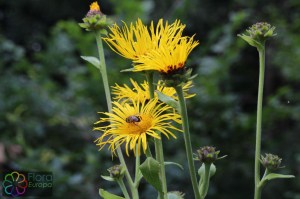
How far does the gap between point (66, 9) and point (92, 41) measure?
4.32ft

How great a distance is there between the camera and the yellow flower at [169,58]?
591 millimetres

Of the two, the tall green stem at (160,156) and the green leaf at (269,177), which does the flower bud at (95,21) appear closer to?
the tall green stem at (160,156)

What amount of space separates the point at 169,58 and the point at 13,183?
0.61 metres

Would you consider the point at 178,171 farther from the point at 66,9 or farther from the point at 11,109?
the point at 66,9

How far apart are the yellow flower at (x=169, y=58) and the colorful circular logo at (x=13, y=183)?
21.6 inches

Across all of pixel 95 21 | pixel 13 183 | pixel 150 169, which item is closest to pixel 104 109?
pixel 13 183

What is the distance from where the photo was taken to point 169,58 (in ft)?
1.95

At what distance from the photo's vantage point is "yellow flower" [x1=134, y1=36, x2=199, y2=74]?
23.3 inches

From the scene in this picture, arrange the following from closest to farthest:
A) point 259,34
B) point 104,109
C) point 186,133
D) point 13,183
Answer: point 186,133, point 259,34, point 13,183, point 104,109

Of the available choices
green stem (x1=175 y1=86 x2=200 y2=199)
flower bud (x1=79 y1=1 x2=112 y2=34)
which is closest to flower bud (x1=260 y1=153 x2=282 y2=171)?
green stem (x1=175 y1=86 x2=200 y2=199)

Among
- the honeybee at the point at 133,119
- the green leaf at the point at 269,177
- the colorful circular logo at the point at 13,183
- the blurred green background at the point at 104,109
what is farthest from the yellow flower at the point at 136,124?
the blurred green background at the point at 104,109

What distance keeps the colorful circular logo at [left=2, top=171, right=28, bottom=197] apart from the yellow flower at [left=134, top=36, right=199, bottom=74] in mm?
548

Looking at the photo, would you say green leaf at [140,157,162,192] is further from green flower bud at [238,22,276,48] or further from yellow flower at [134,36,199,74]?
green flower bud at [238,22,276,48]

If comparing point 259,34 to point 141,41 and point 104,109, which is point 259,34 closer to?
point 141,41
